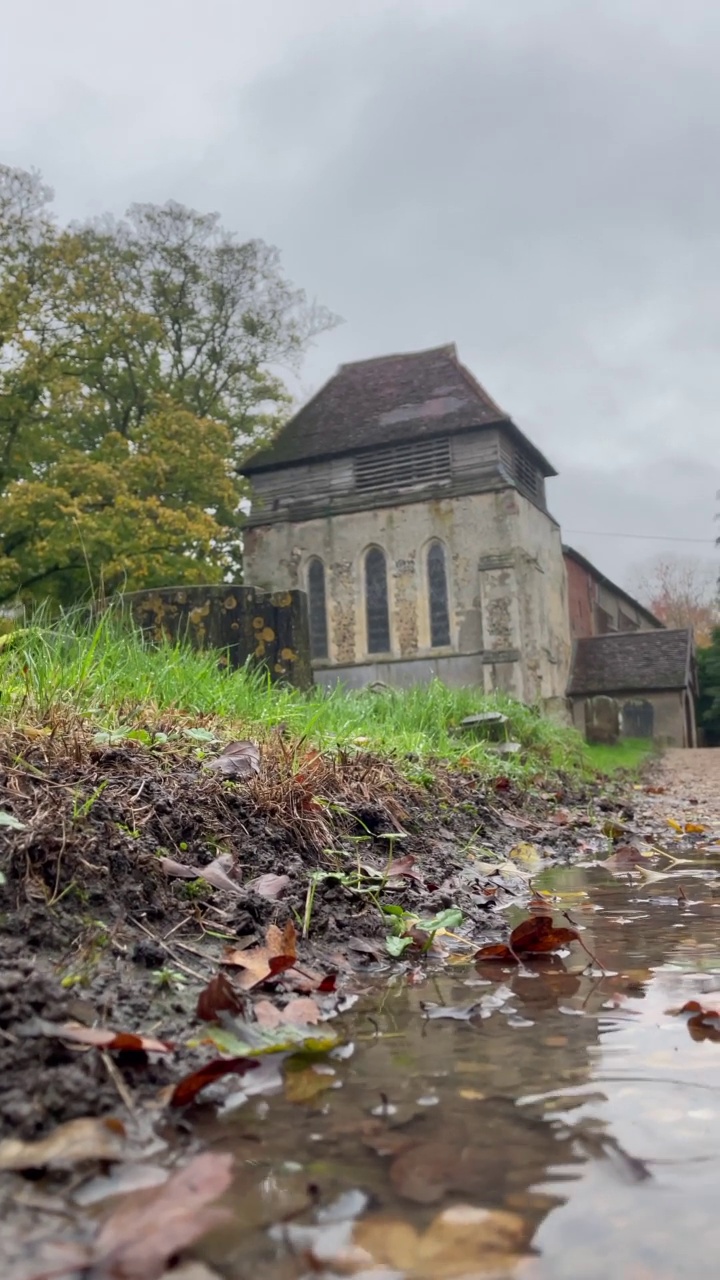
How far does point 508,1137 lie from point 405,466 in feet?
85.6

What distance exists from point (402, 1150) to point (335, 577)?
2607 cm

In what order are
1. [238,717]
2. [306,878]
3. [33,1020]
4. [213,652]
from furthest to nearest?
[213,652], [238,717], [306,878], [33,1020]

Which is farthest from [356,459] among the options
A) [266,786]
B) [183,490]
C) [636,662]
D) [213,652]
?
[266,786]

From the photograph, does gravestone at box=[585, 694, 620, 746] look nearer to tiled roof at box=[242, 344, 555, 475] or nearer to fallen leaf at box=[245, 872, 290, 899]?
tiled roof at box=[242, 344, 555, 475]

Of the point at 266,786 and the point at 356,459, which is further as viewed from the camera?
the point at 356,459

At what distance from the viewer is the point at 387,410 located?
94.2 feet

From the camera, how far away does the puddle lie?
102 cm

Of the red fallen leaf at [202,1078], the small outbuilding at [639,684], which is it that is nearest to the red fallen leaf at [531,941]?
the red fallen leaf at [202,1078]

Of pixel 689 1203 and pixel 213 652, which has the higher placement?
pixel 213 652

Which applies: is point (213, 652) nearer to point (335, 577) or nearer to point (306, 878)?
point (306, 878)

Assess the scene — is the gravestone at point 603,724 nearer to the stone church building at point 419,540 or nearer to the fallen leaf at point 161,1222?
the stone church building at point 419,540

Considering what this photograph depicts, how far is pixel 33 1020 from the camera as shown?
150 cm

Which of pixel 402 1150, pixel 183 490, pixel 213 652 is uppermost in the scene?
pixel 183 490

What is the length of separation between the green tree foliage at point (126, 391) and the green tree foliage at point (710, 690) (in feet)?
51.6
